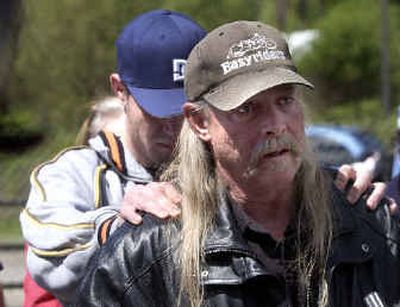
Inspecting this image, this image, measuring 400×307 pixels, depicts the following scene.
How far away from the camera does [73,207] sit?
325 cm

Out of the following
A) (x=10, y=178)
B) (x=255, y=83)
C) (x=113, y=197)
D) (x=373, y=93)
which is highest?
(x=255, y=83)

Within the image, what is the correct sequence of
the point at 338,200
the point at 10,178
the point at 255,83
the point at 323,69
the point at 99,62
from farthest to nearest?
the point at 323,69 < the point at 99,62 < the point at 10,178 < the point at 338,200 < the point at 255,83

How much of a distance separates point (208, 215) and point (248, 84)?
0.95ft

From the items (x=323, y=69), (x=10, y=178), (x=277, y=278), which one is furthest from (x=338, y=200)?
(x=323, y=69)

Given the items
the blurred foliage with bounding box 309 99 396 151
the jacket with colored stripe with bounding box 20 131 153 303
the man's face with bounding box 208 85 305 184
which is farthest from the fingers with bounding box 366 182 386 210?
the blurred foliage with bounding box 309 99 396 151

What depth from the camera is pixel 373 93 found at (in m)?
36.8

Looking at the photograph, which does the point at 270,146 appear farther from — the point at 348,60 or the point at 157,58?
the point at 348,60

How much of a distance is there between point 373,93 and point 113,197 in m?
34.0

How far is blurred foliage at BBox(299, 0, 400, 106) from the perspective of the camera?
3509cm

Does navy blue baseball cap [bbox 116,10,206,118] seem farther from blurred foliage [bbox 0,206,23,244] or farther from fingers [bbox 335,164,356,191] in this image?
blurred foliage [bbox 0,206,23,244]

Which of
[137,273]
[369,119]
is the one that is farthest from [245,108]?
[369,119]

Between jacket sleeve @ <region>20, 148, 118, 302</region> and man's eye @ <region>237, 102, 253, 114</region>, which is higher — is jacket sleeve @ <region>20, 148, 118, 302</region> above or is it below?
below

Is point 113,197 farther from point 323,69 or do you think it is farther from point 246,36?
point 323,69

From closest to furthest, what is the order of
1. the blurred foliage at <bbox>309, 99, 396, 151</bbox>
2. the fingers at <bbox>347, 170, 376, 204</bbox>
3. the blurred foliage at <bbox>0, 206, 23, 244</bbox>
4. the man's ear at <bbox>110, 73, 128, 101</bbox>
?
the fingers at <bbox>347, 170, 376, 204</bbox> → the man's ear at <bbox>110, 73, 128, 101</bbox> → the blurred foliage at <bbox>0, 206, 23, 244</bbox> → the blurred foliage at <bbox>309, 99, 396, 151</bbox>
